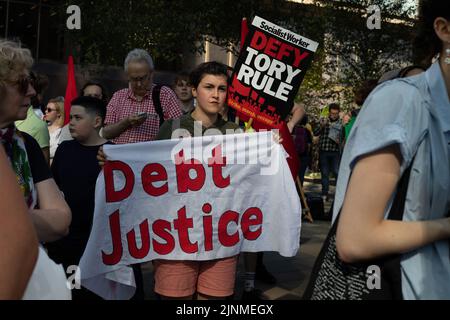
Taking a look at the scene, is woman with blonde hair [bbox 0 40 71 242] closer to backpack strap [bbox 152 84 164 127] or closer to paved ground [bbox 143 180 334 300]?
backpack strap [bbox 152 84 164 127]

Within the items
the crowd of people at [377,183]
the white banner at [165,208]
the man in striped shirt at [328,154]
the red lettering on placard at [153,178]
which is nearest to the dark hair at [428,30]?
the crowd of people at [377,183]

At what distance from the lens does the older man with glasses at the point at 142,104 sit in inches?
198

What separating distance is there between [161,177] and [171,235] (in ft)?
1.27

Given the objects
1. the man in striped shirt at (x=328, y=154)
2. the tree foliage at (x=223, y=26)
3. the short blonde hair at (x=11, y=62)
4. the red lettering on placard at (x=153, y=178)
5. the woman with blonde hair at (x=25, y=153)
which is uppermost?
the tree foliage at (x=223, y=26)

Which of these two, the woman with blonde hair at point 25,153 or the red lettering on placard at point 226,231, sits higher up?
the woman with blonde hair at point 25,153

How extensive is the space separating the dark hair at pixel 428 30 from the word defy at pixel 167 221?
7.87 ft

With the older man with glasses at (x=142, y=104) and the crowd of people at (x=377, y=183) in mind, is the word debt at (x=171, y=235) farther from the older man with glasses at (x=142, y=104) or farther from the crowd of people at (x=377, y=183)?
the crowd of people at (x=377, y=183)

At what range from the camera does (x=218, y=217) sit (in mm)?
4117

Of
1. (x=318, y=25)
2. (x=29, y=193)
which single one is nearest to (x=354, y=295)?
(x=29, y=193)

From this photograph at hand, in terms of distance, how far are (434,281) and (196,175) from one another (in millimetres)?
2698

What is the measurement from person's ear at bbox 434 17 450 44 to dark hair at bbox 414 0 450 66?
0.01 meters

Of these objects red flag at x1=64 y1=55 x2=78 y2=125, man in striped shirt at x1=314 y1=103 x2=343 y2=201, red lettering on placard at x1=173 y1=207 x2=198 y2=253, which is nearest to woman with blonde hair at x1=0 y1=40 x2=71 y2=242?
red lettering on placard at x1=173 y1=207 x2=198 y2=253

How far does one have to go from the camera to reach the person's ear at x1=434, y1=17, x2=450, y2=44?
1646 mm
